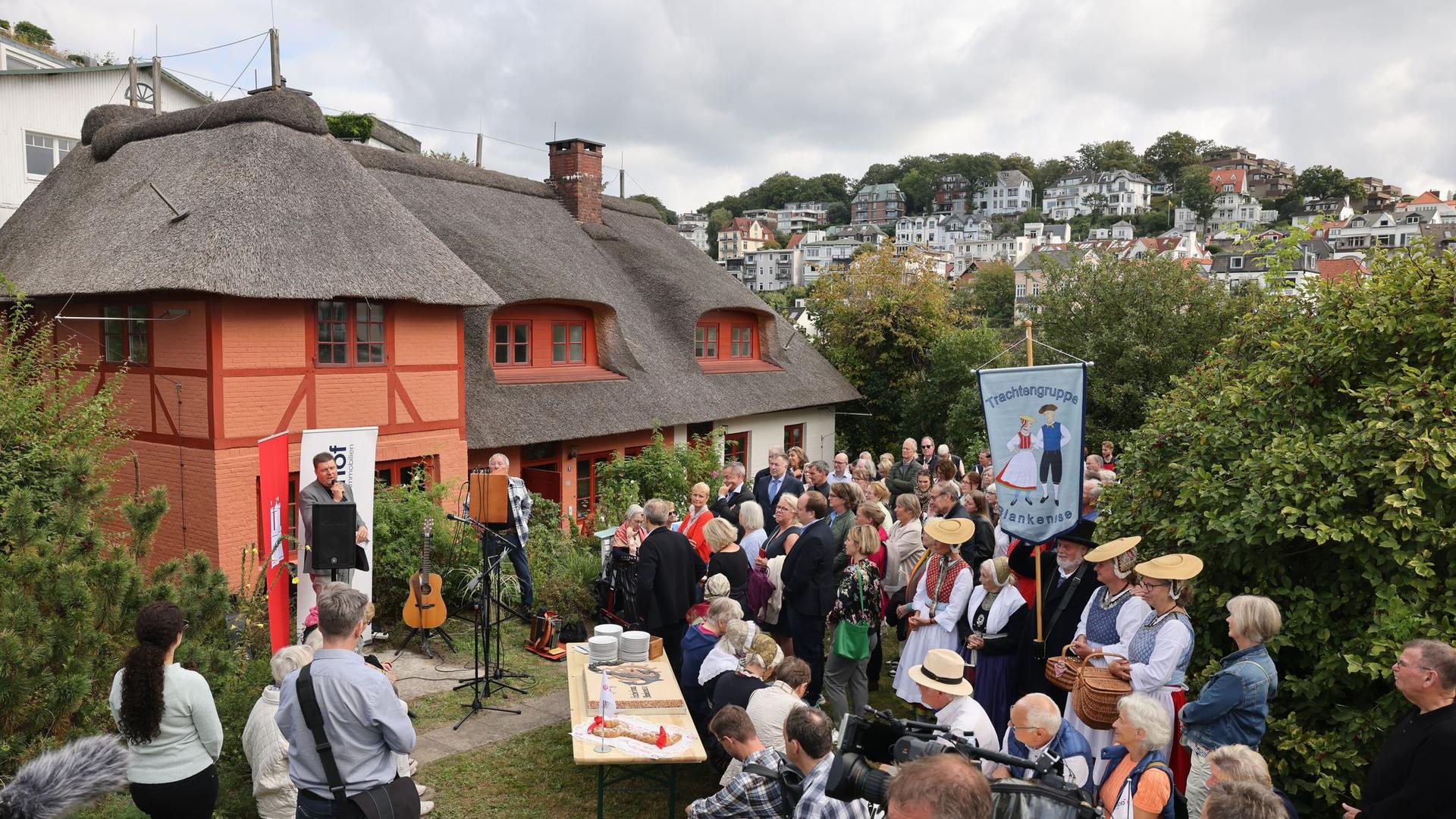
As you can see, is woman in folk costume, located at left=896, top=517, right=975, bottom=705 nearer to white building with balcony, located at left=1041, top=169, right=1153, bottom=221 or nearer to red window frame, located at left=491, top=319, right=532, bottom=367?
red window frame, located at left=491, top=319, right=532, bottom=367

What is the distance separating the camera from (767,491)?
37.1ft

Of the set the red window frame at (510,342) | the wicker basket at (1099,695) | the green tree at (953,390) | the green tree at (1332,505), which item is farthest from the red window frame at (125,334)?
the green tree at (953,390)

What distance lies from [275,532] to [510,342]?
775cm

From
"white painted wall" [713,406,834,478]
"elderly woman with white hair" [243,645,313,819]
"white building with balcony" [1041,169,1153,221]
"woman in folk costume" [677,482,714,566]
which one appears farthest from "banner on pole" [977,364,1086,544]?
"white building with balcony" [1041,169,1153,221]

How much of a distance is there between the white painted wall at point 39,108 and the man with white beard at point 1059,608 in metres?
19.8

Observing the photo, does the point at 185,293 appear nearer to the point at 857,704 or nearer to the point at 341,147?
the point at 341,147

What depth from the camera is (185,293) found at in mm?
10469

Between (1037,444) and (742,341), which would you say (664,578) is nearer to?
(1037,444)

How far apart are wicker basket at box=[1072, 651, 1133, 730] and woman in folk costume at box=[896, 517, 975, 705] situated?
1.42 metres

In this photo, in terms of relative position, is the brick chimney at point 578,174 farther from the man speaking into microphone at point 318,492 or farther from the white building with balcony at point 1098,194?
the white building with balcony at point 1098,194

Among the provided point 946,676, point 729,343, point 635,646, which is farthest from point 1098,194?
point 946,676

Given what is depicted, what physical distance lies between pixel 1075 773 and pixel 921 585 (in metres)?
2.43

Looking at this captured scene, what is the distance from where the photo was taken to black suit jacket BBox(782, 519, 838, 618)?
7.16m

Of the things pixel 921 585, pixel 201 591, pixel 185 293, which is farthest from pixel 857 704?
pixel 185 293
